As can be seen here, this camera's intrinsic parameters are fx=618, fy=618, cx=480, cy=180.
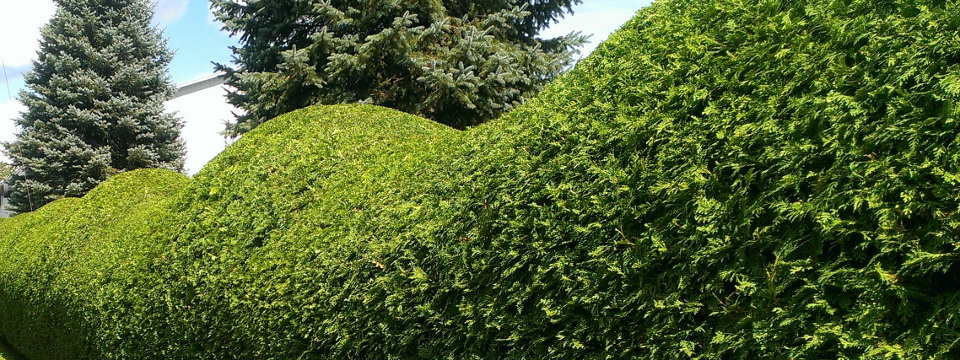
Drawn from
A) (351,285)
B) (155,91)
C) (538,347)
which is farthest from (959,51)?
(155,91)

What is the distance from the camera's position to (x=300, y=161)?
424 centimetres

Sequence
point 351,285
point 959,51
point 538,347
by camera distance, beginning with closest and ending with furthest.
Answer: point 959,51 < point 538,347 < point 351,285

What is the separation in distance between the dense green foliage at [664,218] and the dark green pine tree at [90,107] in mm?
17526

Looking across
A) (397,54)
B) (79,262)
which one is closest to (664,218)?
(79,262)

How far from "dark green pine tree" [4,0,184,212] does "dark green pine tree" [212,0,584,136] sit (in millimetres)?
10776

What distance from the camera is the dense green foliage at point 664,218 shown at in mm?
1535

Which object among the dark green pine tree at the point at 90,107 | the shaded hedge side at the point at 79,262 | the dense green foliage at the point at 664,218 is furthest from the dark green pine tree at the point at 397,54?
the dark green pine tree at the point at 90,107

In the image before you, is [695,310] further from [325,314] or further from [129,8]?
[129,8]

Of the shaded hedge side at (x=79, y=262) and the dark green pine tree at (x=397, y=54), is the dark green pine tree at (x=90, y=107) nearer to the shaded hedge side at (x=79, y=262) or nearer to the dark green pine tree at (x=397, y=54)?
the shaded hedge side at (x=79, y=262)

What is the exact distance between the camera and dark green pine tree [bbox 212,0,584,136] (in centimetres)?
888

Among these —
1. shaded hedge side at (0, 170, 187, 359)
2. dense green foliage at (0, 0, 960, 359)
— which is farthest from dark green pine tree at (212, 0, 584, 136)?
dense green foliage at (0, 0, 960, 359)

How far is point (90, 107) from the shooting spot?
19016 millimetres

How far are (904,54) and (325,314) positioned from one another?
2.59m

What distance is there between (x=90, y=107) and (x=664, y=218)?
21306 mm
